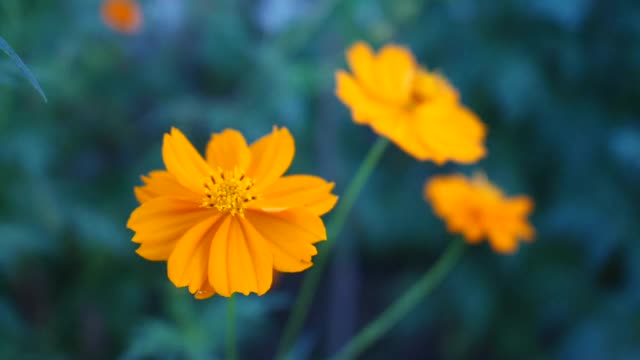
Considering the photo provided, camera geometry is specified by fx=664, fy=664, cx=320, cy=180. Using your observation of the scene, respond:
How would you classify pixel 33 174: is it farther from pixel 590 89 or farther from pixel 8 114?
pixel 590 89

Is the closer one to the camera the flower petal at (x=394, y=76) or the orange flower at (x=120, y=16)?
the flower petal at (x=394, y=76)

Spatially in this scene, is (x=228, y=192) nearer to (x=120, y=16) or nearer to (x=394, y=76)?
(x=394, y=76)

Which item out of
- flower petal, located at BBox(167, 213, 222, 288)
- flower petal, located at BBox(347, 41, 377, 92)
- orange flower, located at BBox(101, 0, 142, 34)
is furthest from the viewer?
orange flower, located at BBox(101, 0, 142, 34)

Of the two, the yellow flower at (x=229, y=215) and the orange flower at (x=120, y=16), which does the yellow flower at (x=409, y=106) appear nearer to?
the yellow flower at (x=229, y=215)

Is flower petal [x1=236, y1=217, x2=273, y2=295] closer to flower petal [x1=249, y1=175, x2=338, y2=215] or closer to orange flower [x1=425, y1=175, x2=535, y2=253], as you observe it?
flower petal [x1=249, y1=175, x2=338, y2=215]

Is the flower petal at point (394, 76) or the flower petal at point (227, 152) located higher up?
the flower petal at point (394, 76)

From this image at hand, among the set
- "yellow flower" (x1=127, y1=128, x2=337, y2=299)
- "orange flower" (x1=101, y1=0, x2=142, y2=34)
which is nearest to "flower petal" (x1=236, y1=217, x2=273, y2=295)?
"yellow flower" (x1=127, y1=128, x2=337, y2=299)

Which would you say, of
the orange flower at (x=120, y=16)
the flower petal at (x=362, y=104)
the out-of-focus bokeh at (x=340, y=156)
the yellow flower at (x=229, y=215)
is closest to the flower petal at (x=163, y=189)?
the yellow flower at (x=229, y=215)
